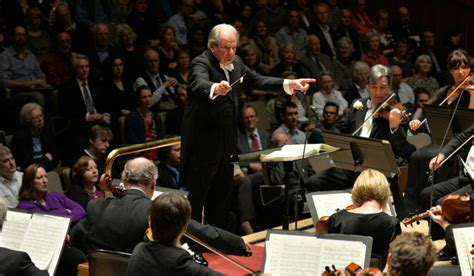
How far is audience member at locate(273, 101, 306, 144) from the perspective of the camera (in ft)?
29.0

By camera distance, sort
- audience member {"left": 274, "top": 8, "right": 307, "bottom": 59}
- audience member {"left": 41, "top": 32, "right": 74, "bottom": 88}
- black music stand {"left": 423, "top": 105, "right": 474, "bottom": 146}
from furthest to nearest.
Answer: audience member {"left": 274, "top": 8, "right": 307, "bottom": 59} < audience member {"left": 41, "top": 32, "right": 74, "bottom": 88} < black music stand {"left": 423, "top": 105, "right": 474, "bottom": 146}

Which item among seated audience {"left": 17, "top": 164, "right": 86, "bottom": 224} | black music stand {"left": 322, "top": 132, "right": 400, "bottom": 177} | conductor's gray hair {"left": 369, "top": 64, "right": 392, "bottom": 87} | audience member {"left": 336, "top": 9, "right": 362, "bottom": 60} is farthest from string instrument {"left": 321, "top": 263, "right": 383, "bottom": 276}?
audience member {"left": 336, "top": 9, "right": 362, "bottom": 60}

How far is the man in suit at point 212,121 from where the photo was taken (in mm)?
6211

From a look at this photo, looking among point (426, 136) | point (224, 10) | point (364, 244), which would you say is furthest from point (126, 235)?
point (224, 10)

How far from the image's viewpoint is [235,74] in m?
6.38

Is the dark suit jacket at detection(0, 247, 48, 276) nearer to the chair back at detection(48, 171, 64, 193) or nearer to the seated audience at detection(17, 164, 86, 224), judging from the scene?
the seated audience at detection(17, 164, 86, 224)

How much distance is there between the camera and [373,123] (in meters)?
7.06

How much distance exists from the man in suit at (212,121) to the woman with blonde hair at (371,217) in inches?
37.3

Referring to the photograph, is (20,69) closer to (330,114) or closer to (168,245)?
(330,114)

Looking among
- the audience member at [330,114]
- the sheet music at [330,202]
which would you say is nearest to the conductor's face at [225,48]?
the sheet music at [330,202]

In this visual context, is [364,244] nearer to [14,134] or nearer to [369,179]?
[369,179]

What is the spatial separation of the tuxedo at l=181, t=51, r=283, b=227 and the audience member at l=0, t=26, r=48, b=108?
290 cm

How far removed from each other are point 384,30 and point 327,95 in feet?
8.35

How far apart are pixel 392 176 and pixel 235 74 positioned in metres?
1.38
